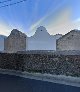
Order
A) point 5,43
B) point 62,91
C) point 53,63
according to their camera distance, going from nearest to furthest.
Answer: point 62,91 → point 53,63 → point 5,43

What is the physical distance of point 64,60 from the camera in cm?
1755

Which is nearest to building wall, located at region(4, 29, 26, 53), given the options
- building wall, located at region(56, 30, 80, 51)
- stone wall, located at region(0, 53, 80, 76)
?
building wall, located at region(56, 30, 80, 51)

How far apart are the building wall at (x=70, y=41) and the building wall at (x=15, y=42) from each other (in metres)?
6.78

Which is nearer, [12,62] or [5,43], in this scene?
[12,62]

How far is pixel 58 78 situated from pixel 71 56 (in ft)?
7.22

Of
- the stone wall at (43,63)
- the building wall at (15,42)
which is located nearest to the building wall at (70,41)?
the building wall at (15,42)

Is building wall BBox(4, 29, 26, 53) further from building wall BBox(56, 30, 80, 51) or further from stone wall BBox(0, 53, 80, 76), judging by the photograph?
stone wall BBox(0, 53, 80, 76)

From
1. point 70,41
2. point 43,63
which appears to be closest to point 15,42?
point 70,41

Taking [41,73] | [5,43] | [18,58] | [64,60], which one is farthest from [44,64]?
[5,43]

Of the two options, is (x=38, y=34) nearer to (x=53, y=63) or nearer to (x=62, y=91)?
(x=53, y=63)

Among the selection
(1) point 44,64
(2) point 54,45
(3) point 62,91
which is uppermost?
(2) point 54,45

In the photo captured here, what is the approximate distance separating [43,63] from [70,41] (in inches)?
776

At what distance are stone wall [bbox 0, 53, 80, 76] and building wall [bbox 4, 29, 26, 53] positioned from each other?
15922 mm

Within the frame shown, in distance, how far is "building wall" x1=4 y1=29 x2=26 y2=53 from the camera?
39.6 m
